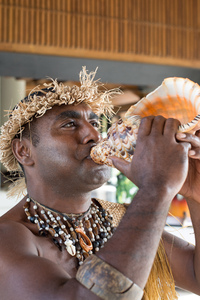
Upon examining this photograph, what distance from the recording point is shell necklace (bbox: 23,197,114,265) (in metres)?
1.55

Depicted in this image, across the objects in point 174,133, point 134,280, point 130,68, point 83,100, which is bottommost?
point 130,68

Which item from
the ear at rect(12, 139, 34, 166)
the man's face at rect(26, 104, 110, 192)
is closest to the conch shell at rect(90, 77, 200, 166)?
the man's face at rect(26, 104, 110, 192)

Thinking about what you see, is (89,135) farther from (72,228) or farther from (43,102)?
(72,228)

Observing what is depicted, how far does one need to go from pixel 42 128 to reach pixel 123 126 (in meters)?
0.50

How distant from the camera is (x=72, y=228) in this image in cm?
161

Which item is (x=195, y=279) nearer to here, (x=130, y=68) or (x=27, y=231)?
(x=27, y=231)

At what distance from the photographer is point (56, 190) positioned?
165 centimetres

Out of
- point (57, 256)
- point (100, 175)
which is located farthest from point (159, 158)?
point (57, 256)

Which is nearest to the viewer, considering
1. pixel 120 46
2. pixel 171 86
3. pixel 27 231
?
pixel 171 86

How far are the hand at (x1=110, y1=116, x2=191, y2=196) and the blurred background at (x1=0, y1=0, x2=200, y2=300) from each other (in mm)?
3389

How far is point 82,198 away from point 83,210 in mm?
61

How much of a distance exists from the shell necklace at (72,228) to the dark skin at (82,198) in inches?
0.9

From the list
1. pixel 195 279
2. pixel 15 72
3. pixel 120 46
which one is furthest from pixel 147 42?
pixel 195 279

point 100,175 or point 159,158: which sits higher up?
point 159,158
